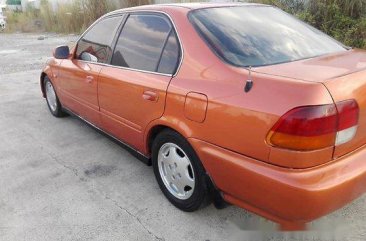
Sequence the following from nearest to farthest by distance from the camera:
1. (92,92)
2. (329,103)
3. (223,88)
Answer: (329,103), (223,88), (92,92)

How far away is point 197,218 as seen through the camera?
285 centimetres

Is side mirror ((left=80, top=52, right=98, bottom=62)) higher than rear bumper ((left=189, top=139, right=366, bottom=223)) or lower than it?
higher

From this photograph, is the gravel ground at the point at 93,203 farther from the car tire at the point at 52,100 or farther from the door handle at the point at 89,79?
the door handle at the point at 89,79

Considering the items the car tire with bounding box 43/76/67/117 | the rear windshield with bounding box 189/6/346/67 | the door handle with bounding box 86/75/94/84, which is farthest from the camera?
the car tire with bounding box 43/76/67/117

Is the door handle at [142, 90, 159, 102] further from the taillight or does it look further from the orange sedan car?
the taillight

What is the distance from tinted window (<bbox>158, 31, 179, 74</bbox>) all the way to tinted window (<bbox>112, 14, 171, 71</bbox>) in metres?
0.07

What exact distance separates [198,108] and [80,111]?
7.68 feet

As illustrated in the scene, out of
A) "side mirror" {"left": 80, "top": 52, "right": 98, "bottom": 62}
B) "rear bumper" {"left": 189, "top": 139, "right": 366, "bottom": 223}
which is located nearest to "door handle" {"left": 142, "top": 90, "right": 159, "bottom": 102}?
"rear bumper" {"left": 189, "top": 139, "right": 366, "bottom": 223}

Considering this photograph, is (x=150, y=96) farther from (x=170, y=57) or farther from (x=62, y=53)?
(x=62, y=53)

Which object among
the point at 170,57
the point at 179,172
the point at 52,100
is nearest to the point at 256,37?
the point at 170,57

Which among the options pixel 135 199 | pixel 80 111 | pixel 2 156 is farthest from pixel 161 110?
pixel 2 156

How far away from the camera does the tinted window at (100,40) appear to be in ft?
12.0

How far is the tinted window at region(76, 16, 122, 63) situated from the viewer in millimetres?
3660

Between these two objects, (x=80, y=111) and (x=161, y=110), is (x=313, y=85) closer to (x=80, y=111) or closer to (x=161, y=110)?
(x=161, y=110)
